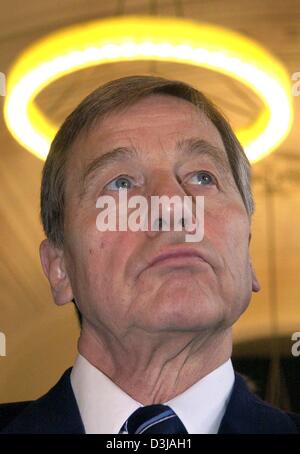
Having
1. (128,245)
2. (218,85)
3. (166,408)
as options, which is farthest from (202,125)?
(166,408)

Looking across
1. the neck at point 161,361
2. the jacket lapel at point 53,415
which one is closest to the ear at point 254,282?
the neck at point 161,361

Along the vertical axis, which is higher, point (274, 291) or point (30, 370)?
point (274, 291)

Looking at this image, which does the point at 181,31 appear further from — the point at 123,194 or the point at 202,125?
the point at 123,194

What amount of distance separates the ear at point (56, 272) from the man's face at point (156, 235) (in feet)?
0.06

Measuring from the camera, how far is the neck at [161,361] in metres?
1.14

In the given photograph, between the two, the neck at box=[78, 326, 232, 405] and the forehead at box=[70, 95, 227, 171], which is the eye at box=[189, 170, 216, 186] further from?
the neck at box=[78, 326, 232, 405]

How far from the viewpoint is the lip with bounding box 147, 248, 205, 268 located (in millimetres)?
1103

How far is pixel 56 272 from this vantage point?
49.0 inches

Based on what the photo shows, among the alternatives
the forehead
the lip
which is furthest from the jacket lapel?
the forehead

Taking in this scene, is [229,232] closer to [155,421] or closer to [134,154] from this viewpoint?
[134,154]

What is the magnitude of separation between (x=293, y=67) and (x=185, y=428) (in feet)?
2.19

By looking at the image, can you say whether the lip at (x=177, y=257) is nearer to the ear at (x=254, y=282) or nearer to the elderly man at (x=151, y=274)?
the elderly man at (x=151, y=274)

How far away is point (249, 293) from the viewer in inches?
47.0
